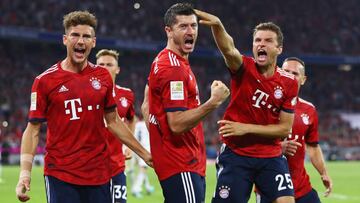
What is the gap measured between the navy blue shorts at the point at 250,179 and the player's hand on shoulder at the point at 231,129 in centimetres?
49

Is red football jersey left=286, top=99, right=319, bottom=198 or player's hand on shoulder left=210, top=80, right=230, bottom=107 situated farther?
red football jersey left=286, top=99, right=319, bottom=198

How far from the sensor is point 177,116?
20.6ft

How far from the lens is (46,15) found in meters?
44.8

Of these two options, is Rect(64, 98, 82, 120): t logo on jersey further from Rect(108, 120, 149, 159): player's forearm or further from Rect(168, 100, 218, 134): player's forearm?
Rect(168, 100, 218, 134): player's forearm

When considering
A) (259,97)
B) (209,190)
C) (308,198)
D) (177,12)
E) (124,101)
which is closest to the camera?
(177,12)

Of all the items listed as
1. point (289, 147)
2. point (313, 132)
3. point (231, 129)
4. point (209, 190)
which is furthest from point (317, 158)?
point (209, 190)

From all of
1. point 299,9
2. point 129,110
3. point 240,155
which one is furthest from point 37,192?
point 299,9

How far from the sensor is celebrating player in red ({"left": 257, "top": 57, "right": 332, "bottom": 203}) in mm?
8742

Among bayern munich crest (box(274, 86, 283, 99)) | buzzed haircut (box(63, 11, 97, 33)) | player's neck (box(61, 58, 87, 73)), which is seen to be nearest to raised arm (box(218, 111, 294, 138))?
bayern munich crest (box(274, 86, 283, 99))

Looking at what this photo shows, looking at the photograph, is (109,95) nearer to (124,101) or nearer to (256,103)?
(256,103)

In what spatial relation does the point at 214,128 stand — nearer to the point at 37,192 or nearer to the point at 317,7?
the point at 317,7

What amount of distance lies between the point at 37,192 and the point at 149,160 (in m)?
11.5

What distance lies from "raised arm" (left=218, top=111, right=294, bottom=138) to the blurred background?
2812 centimetres

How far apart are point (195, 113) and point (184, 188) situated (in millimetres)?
710
